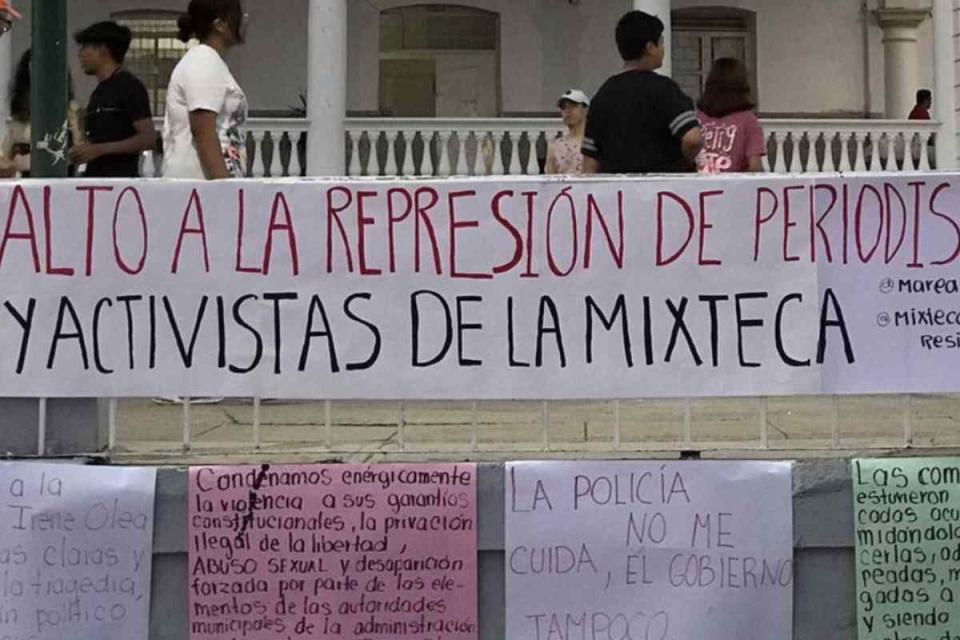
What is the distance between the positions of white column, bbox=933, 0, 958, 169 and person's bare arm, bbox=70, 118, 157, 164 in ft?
33.3

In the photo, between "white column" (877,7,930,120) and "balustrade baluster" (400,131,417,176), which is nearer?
"balustrade baluster" (400,131,417,176)

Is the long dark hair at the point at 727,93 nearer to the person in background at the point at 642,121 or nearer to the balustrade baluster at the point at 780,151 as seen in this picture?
the person in background at the point at 642,121

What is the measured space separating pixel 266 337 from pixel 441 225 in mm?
705

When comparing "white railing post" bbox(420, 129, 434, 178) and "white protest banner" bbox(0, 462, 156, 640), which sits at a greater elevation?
"white railing post" bbox(420, 129, 434, 178)

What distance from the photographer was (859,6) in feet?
55.0

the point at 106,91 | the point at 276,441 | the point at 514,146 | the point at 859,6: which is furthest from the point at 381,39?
the point at 276,441

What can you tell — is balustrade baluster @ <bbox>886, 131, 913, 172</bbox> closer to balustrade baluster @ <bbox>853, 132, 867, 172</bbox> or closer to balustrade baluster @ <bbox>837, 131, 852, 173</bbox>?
balustrade baluster @ <bbox>853, 132, 867, 172</bbox>

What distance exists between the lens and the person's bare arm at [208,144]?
5812mm

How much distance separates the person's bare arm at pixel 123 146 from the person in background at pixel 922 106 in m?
11.0

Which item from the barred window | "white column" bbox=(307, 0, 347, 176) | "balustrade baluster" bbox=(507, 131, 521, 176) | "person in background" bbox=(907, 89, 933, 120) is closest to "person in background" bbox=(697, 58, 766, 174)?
"white column" bbox=(307, 0, 347, 176)

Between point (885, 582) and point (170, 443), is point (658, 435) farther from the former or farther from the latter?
point (170, 443)

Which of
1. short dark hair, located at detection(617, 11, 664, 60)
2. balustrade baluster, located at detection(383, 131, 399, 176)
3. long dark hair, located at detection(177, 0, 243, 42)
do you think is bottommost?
short dark hair, located at detection(617, 11, 664, 60)

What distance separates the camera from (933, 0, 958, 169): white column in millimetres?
14422

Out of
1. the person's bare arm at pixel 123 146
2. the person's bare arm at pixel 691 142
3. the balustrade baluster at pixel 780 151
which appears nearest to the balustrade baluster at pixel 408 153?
the balustrade baluster at pixel 780 151
